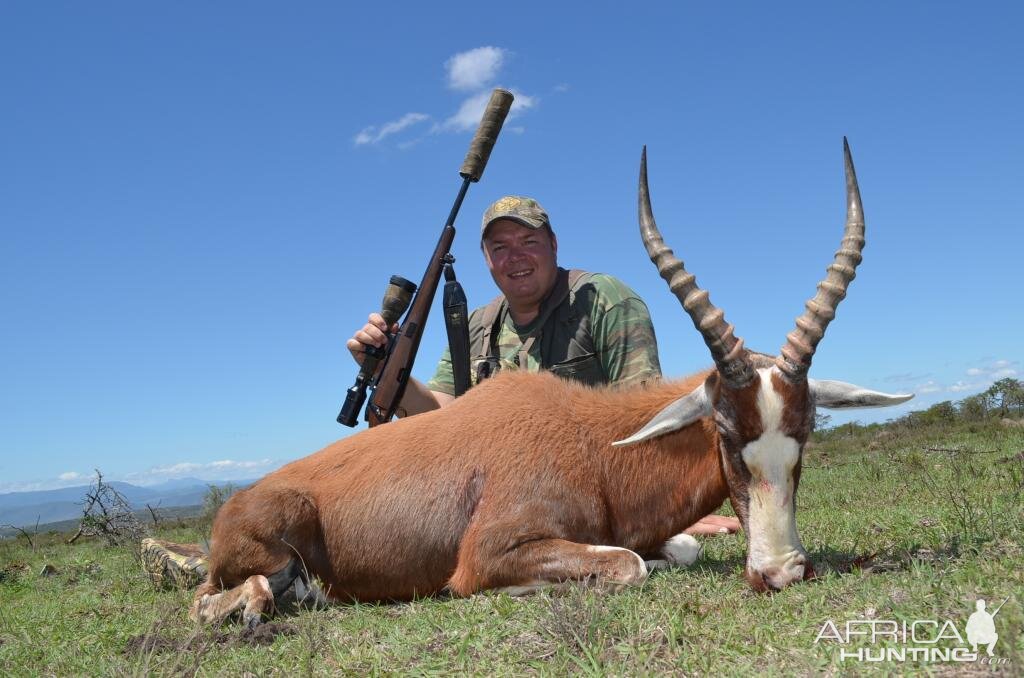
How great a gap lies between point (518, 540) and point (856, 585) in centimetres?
192

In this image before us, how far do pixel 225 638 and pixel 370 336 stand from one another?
3445mm

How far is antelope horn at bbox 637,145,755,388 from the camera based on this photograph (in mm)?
4746

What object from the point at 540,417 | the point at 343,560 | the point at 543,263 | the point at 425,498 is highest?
the point at 543,263

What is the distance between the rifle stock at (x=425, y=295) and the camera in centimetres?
755

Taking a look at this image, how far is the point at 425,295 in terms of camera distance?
318 inches

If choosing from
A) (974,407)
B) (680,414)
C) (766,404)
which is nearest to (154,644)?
(680,414)

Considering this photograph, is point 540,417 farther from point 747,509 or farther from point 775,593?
point 775,593

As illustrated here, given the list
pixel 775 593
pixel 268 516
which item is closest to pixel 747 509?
pixel 775 593

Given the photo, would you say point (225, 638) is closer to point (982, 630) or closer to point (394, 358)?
point (394, 358)

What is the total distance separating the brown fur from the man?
186 cm

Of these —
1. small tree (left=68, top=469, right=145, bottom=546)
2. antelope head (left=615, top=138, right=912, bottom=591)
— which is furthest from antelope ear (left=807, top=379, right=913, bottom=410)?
small tree (left=68, top=469, right=145, bottom=546)

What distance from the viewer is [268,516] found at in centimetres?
541

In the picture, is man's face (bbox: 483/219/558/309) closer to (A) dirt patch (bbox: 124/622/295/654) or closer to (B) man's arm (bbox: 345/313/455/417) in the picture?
(B) man's arm (bbox: 345/313/455/417)

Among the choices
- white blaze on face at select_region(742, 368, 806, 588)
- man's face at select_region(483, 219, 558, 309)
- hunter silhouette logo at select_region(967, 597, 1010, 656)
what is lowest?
hunter silhouette logo at select_region(967, 597, 1010, 656)
